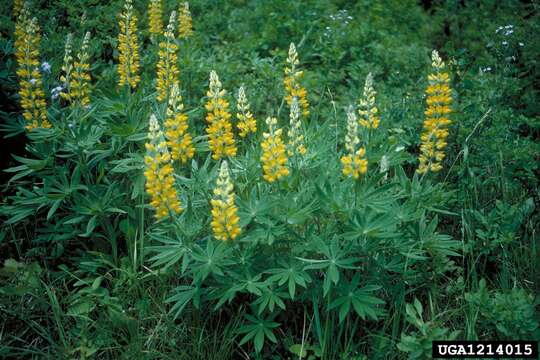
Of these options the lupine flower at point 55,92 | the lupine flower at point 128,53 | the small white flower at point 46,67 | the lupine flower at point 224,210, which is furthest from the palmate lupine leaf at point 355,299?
the small white flower at point 46,67

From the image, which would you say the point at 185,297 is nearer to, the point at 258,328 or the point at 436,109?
the point at 258,328

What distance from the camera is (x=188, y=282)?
355 centimetres

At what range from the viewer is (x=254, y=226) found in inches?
122

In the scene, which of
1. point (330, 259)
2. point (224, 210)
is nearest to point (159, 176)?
point (224, 210)

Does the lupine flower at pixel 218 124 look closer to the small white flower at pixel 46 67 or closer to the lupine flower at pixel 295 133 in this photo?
the lupine flower at pixel 295 133

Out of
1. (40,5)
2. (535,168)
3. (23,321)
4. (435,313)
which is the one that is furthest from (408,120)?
(40,5)

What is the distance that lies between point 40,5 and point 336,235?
4.26m

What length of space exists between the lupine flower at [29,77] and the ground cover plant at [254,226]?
0.06 ft

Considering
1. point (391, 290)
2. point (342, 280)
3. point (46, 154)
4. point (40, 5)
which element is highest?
point (40, 5)

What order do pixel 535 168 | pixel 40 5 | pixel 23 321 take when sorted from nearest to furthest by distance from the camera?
1. pixel 23 321
2. pixel 535 168
3. pixel 40 5

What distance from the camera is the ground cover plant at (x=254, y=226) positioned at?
2.99m

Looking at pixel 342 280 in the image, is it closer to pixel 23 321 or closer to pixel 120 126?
pixel 120 126

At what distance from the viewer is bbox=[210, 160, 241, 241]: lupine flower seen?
275 centimetres

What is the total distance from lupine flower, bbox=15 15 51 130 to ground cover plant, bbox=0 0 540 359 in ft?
0.06
